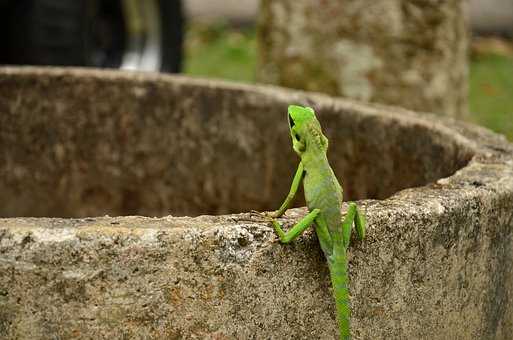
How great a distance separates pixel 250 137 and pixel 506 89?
6.18 meters

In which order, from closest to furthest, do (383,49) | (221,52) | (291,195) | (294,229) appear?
(294,229), (291,195), (383,49), (221,52)

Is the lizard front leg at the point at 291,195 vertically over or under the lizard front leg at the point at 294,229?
over

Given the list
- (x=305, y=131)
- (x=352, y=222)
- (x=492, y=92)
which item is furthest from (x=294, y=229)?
(x=492, y=92)

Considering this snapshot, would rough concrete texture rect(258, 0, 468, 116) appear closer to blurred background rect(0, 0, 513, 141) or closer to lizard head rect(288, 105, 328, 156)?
blurred background rect(0, 0, 513, 141)

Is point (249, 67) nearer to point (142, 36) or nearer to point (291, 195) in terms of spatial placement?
point (142, 36)

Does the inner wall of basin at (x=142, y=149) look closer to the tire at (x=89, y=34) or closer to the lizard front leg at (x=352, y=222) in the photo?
the tire at (x=89, y=34)

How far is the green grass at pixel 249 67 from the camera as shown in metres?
9.10

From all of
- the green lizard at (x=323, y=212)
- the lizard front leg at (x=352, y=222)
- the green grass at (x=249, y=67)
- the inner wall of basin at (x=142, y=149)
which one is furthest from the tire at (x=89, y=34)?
the lizard front leg at (x=352, y=222)

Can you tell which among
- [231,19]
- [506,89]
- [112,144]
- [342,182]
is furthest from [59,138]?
[231,19]

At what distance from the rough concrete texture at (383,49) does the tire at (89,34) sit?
1.51 metres

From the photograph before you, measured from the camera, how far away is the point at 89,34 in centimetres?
672

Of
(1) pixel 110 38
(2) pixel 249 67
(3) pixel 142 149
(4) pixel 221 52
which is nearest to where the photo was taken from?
(3) pixel 142 149

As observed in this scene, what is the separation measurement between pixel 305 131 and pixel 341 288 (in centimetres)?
45

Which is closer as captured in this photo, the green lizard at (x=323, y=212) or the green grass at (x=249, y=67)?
the green lizard at (x=323, y=212)
